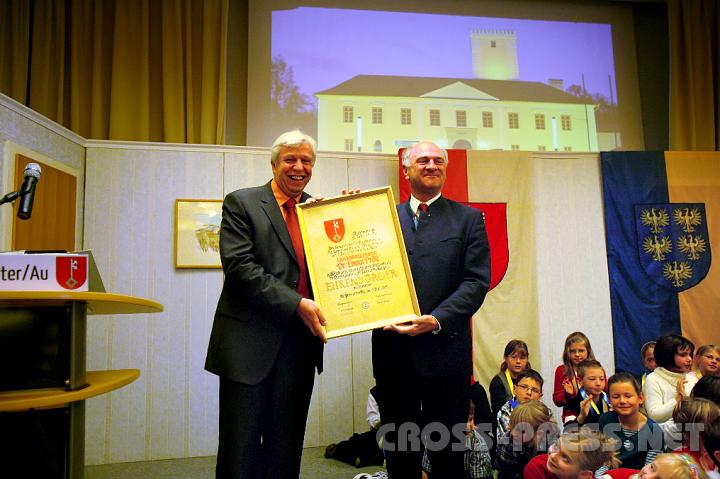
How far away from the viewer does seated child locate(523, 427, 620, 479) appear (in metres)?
2.08

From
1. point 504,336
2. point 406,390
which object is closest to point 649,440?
point 406,390

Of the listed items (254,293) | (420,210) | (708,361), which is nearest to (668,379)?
(708,361)

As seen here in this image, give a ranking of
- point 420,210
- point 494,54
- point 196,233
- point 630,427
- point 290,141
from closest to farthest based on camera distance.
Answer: point 290,141
point 420,210
point 630,427
point 196,233
point 494,54

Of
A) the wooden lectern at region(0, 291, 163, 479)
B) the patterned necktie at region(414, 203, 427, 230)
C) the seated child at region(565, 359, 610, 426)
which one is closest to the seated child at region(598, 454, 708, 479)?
the seated child at region(565, 359, 610, 426)

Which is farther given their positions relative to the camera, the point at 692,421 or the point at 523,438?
the point at 523,438

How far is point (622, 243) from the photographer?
166 inches

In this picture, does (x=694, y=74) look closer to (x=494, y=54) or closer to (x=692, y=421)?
(x=494, y=54)

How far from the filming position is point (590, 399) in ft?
9.31

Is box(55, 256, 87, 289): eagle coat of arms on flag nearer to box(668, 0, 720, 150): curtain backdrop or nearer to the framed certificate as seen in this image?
the framed certificate

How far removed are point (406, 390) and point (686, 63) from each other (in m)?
4.95

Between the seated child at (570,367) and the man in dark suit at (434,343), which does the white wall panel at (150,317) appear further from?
the seated child at (570,367)

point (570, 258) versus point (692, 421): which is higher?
point (570, 258)

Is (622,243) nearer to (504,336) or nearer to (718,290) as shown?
Answer: (718,290)

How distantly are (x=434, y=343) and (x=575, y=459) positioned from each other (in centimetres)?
77
